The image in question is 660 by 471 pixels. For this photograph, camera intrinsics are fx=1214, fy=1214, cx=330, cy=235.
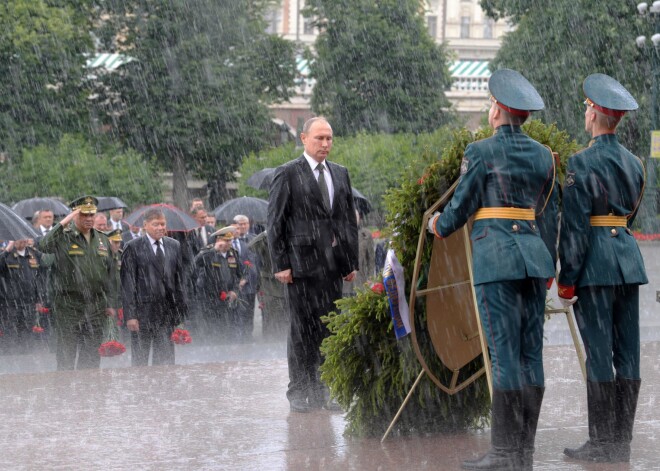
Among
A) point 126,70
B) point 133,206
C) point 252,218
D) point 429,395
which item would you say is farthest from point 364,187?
point 429,395

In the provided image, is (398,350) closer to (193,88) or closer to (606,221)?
(606,221)

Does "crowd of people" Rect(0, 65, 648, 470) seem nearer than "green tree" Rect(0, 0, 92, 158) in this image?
Yes

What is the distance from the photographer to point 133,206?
39.6 meters

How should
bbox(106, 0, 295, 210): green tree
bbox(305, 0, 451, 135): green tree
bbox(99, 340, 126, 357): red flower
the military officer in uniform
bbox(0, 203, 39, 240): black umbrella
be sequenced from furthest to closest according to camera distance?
1. bbox(305, 0, 451, 135): green tree
2. bbox(106, 0, 295, 210): green tree
3. bbox(0, 203, 39, 240): black umbrella
4. the military officer in uniform
5. bbox(99, 340, 126, 357): red flower

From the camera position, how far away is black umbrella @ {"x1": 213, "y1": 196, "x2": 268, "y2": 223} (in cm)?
1842

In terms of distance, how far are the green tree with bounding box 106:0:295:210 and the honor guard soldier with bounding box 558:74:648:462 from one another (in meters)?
40.7

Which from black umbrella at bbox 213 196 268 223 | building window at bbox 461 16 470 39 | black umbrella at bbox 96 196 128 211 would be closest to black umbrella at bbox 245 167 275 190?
black umbrella at bbox 213 196 268 223

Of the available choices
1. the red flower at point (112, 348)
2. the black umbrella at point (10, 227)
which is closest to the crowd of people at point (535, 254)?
the red flower at point (112, 348)

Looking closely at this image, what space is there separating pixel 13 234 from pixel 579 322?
6.71 meters

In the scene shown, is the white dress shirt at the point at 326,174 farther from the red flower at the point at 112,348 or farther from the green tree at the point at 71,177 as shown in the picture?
the green tree at the point at 71,177

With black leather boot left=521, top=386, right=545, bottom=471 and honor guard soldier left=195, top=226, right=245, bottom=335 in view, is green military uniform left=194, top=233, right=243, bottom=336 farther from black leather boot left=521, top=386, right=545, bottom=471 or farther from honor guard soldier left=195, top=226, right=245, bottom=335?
black leather boot left=521, top=386, right=545, bottom=471

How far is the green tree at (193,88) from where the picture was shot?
152 feet

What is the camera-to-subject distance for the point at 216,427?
7.06 metres

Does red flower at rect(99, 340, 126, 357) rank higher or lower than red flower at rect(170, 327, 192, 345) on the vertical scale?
higher
